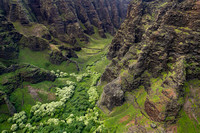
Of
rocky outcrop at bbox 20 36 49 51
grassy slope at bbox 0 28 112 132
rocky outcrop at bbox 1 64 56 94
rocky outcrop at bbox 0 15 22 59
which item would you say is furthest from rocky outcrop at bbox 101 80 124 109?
rocky outcrop at bbox 0 15 22 59

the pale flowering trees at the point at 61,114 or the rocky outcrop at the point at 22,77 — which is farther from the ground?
the rocky outcrop at the point at 22,77

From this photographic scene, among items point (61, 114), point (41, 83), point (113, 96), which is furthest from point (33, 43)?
point (113, 96)

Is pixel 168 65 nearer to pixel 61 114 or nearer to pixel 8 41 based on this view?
pixel 61 114

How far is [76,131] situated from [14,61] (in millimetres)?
67274

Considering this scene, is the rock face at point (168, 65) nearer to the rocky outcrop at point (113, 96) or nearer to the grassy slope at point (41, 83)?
A: the rocky outcrop at point (113, 96)

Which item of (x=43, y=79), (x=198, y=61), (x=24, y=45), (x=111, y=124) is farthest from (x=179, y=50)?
(x=24, y=45)

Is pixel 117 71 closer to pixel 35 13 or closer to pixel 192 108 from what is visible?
pixel 192 108

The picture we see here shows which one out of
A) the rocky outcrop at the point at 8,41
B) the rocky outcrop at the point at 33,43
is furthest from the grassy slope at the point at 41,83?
the rocky outcrop at the point at 8,41

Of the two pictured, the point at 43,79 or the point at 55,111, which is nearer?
the point at 55,111

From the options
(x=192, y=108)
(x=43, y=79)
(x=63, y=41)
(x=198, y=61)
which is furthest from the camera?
(x=63, y=41)

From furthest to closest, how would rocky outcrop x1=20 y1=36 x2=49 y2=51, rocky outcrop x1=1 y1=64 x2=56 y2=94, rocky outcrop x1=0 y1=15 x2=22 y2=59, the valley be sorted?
rocky outcrop x1=20 y1=36 x2=49 y2=51
rocky outcrop x1=0 y1=15 x2=22 y2=59
rocky outcrop x1=1 y1=64 x2=56 y2=94
the valley

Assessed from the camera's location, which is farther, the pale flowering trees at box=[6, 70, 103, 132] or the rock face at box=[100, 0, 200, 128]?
the pale flowering trees at box=[6, 70, 103, 132]

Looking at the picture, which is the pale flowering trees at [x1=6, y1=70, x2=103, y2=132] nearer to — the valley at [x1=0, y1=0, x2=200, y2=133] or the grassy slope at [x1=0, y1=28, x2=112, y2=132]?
the valley at [x1=0, y1=0, x2=200, y2=133]

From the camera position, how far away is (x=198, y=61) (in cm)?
3897
